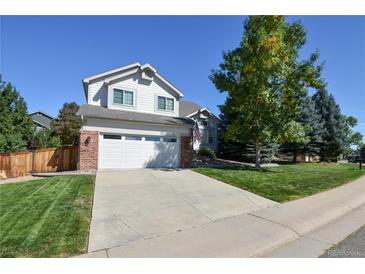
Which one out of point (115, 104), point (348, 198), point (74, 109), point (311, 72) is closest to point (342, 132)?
point (311, 72)

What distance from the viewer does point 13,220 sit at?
16.4 ft

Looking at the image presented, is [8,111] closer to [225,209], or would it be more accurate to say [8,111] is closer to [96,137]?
[96,137]

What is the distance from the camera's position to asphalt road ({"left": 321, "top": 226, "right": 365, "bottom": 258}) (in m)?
3.85

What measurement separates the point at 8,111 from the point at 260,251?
3001cm

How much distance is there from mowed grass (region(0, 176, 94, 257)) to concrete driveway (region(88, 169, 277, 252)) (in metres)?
0.28

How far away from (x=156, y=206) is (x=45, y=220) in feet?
8.68

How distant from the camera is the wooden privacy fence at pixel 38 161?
12.0m

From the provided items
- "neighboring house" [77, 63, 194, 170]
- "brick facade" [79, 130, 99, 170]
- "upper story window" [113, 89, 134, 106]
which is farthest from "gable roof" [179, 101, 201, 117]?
"brick facade" [79, 130, 99, 170]

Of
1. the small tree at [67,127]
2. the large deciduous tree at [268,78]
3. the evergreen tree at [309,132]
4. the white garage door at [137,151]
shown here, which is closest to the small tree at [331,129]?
the evergreen tree at [309,132]

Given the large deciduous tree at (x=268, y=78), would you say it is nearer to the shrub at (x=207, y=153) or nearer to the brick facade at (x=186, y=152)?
the brick facade at (x=186, y=152)

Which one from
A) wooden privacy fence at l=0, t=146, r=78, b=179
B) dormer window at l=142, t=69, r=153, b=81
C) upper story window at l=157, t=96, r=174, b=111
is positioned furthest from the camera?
upper story window at l=157, t=96, r=174, b=111

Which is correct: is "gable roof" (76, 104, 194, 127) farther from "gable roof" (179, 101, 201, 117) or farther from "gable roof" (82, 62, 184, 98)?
"gable roof" (179, 101, 201, 117)

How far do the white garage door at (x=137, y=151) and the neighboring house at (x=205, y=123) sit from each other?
1075cm

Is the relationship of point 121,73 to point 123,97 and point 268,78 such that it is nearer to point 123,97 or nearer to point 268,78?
point 123,97
